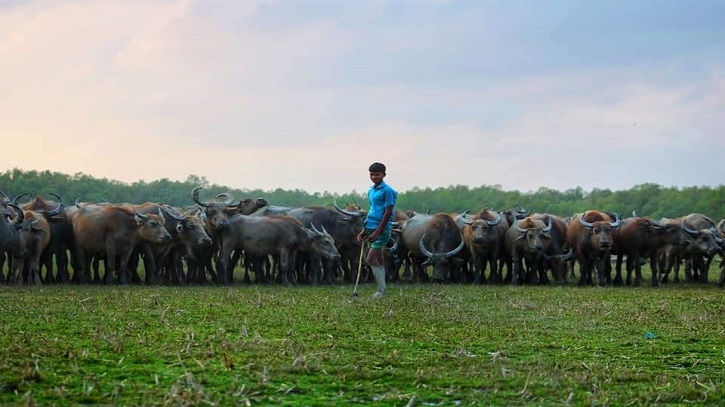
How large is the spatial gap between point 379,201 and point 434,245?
757 cm

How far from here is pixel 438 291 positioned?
16.1 metres

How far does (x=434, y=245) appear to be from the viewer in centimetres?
2094

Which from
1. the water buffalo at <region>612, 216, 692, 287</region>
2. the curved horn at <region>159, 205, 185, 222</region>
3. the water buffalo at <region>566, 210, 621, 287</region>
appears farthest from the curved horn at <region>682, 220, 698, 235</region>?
the curved horn at <region>159, 205, 185, 222</region>

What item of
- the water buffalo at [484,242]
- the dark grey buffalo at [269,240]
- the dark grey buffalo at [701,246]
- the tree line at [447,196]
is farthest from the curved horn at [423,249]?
the tree line at [447,196]

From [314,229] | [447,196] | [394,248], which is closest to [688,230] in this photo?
[394,248]

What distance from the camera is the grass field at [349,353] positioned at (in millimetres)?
6027

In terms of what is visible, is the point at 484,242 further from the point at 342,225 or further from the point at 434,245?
the point at 342,225

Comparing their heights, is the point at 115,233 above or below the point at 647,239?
above

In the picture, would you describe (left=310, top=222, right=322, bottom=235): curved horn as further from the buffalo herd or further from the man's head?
the man's head

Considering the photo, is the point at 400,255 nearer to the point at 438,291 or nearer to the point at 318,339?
the point at 438,291

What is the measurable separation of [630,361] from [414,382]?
7.64 ft

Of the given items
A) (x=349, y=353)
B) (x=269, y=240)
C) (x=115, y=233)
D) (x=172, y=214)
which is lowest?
(x=349, y=353)

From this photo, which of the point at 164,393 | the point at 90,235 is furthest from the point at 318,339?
the point at 90,235

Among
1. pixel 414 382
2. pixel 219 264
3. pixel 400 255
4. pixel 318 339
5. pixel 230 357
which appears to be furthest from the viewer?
pixel 400 255
